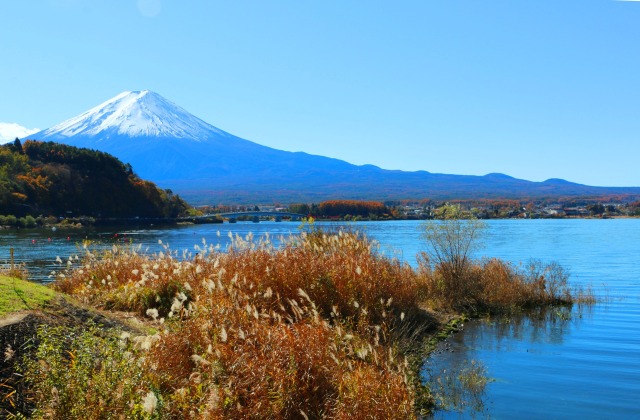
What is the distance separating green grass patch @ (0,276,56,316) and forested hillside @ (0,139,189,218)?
288 ft

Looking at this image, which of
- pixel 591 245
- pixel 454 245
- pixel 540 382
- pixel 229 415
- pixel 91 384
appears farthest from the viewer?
pixel 591 245

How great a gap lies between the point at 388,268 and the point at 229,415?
8.91 metres

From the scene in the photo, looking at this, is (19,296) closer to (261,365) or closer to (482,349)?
(261,365)

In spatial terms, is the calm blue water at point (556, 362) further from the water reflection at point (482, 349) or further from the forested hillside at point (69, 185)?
the forested hillside at point (69, 185)

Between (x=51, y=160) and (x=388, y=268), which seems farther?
(x=51, y=160)

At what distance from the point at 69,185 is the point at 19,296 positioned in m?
102

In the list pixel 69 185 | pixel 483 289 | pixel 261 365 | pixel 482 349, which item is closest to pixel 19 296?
pixel 261 365

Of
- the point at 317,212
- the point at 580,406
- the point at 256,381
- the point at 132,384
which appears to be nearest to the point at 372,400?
the point at 256,381

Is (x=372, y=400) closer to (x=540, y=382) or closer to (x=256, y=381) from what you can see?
(x=256, y=381)

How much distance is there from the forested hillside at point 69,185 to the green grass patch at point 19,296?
87.7 m

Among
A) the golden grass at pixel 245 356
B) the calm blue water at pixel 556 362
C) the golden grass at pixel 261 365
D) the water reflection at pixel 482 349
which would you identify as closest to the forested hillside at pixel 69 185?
the water reflection at pixel 482 349

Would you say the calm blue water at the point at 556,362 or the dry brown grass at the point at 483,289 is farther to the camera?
the dry brown grass at the point at 483,289

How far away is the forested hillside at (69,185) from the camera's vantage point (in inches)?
3728

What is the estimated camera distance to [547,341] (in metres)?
15.9
